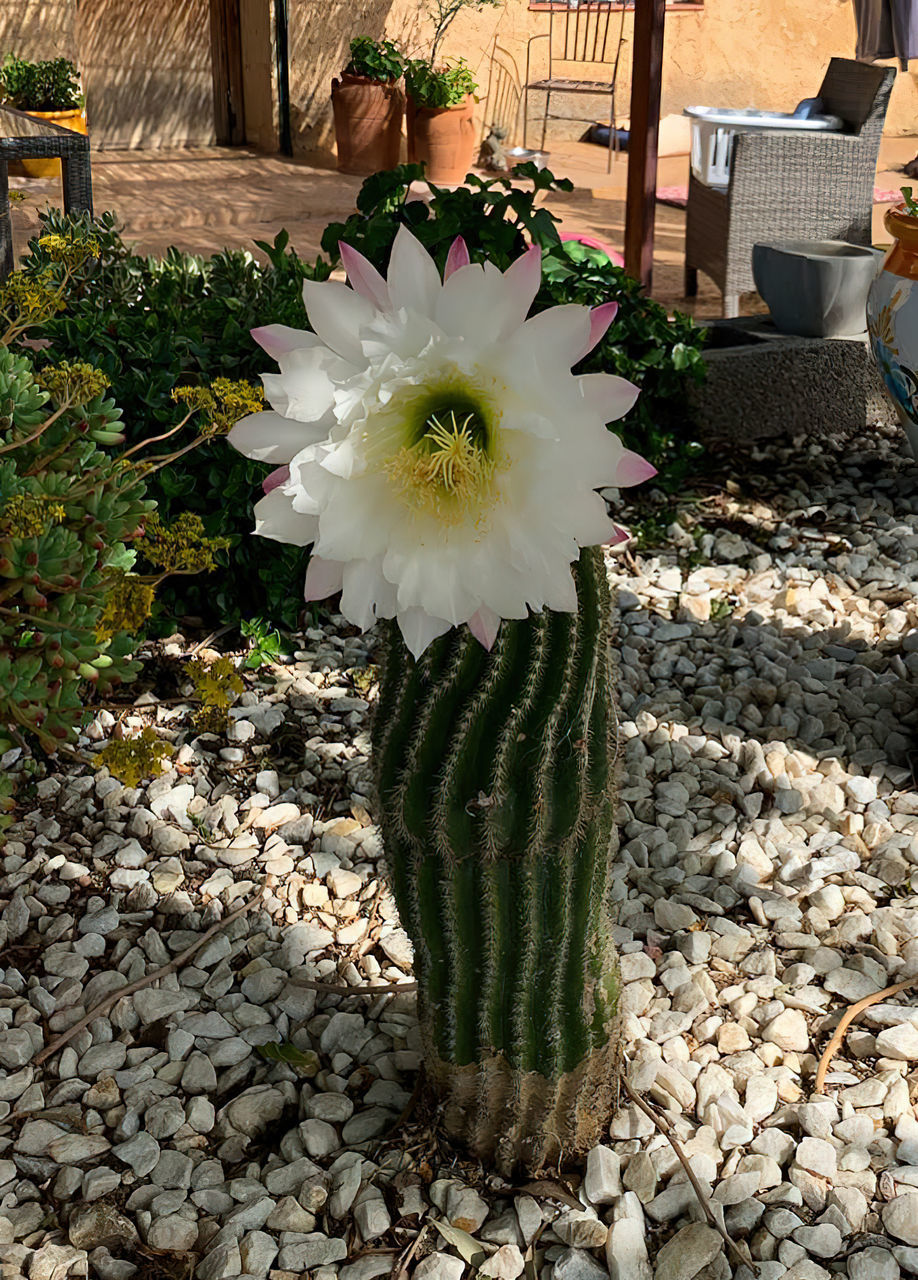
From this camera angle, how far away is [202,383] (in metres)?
2.58

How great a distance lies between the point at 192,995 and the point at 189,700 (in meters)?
0.72

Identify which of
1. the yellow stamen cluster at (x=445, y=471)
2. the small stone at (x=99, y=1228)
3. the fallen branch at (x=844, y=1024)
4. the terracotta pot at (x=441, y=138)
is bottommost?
the small stone at (x=99, y=1228)

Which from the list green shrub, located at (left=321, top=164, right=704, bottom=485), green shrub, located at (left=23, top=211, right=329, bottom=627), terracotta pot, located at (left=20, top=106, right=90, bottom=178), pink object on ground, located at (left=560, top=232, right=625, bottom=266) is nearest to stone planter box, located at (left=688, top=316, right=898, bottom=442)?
green shrub, located at (left=321, top=164, right=704, bottom=485)

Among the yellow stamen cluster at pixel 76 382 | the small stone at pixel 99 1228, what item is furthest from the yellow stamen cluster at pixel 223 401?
the small stone at pixel 99 1228

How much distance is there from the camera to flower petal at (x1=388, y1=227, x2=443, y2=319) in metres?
1.02

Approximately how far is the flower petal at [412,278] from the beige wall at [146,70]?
990 centimetres

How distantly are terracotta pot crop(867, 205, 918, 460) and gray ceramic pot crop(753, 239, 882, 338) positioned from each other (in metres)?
0.80

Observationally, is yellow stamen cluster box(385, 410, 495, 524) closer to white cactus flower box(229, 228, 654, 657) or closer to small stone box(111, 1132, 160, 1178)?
white cactus flower box(229, 228, 654, 657)

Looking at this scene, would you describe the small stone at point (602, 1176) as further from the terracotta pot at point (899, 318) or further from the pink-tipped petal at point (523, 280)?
the terracotta pot at point (899, 318)

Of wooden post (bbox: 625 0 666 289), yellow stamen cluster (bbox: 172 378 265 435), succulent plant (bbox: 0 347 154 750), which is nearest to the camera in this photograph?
succulent plant (bbox: 0 347 154 750)

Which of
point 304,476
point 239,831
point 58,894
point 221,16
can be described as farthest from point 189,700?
point 221,16

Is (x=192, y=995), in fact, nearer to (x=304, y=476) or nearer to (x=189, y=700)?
(x=189, y=700)

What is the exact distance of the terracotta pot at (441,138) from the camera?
8836mm

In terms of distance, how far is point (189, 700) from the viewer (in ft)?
7.88
